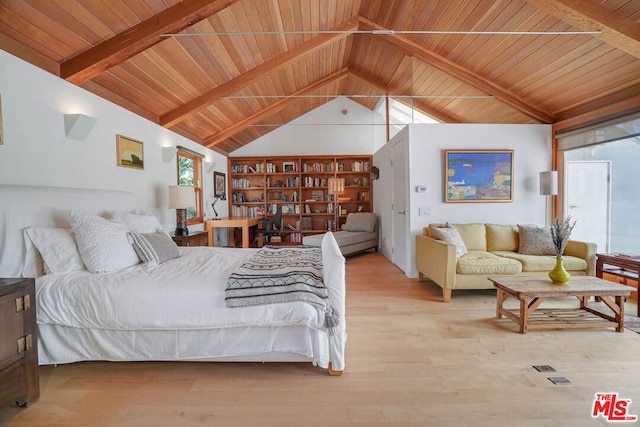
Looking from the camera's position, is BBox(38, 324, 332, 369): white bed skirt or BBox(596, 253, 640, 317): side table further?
BBox(596, 253, 640, 317): side table

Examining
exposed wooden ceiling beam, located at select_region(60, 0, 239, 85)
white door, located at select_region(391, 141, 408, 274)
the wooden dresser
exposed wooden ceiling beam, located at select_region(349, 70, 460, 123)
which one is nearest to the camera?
the wooden dresser

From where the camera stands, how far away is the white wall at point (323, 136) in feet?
24.8

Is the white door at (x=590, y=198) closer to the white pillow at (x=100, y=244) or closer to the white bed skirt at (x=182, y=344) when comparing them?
the white bed skirt at (x=182, y=344)

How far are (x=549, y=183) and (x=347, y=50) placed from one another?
3.91 m

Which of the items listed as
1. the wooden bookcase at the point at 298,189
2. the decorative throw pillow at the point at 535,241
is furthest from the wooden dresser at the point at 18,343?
the wooden bookcase at the point at 298,189

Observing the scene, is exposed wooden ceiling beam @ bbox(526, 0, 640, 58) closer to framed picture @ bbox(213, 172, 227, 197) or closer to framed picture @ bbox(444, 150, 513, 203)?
framed picture @ bbox(444, 150, 513, 203)

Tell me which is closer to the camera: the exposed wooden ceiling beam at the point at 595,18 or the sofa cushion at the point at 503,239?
the exposed wooden ceiling beam at the point at 595,18

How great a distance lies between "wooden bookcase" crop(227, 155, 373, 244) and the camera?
7.57 meters

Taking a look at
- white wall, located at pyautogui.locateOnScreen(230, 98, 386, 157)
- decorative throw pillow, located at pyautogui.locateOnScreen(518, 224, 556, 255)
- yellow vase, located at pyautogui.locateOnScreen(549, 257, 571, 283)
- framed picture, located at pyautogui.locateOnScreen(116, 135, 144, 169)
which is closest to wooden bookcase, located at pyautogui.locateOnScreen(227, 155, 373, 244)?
white wall, located at pyautogui.locateOnScreen(230, 98, 386, 157)

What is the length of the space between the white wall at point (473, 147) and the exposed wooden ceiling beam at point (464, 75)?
250mm

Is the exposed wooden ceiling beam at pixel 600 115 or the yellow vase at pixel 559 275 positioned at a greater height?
the exposed wooden ceiling beam at pixel 600 115

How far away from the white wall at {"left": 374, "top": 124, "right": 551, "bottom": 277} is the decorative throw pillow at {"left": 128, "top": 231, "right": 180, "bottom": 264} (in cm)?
311

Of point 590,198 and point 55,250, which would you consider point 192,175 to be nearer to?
point 55,250

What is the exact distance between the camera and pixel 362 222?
653cm
